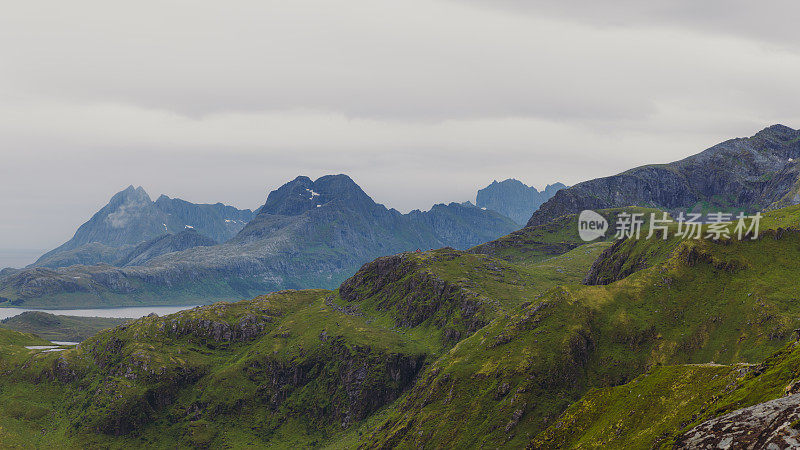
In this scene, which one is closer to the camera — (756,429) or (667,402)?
(756,429)

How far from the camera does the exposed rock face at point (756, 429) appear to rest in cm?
5616

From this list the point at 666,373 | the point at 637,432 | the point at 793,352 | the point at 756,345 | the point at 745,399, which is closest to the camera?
the point at 745,399

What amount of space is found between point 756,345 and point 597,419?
104m

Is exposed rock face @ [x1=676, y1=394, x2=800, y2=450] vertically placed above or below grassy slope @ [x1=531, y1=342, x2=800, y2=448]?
above

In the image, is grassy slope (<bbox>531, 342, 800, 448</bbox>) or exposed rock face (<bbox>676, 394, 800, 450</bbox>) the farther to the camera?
grassy slope (<bbox>531, 342, 800, 448</bbox>)

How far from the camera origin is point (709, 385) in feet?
354

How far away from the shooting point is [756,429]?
2386 inches

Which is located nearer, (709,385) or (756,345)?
(709,385)

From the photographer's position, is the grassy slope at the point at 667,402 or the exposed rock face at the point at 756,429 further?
the grassy slope at the point at 667,402

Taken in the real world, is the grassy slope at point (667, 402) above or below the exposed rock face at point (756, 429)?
below

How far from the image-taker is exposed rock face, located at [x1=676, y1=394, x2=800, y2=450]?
184 ft

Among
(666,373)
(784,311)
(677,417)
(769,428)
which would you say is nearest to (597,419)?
(666,373)

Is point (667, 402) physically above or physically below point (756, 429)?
below

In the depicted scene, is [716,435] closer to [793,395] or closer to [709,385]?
[793,395]
